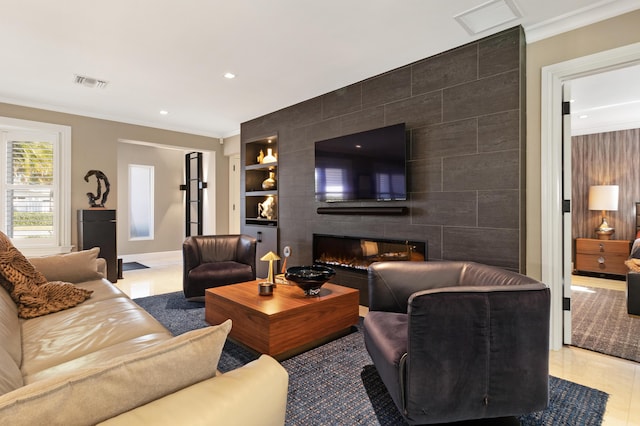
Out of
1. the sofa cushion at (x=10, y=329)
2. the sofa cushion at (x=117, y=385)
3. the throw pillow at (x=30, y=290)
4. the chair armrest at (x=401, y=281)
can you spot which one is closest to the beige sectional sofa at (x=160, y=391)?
the sofa cushion at (x=117, y=385)

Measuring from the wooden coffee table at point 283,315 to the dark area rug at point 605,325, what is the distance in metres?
1.92

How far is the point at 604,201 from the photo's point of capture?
5246 millimetres

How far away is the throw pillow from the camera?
2.07 m

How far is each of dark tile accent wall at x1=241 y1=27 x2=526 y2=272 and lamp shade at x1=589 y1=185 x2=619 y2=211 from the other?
12.4 ft

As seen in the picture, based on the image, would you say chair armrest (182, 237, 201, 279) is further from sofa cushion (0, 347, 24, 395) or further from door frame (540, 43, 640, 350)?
door frame (540, 43, 640, 350)

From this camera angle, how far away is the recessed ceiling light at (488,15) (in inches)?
93.0

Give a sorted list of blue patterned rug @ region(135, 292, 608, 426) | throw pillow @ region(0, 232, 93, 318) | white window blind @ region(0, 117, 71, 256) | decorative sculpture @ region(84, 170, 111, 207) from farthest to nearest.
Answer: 1. decorative sculpture @ region(84, 170, 111, 207)
2. white window blind @ region(0, 117, 71, 256)
3. throw pillow @ region(0, 232, 93, 318)
4. blue patterned rug @ region(135, 292, 608, 426)

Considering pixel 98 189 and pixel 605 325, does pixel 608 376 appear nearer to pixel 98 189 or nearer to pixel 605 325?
pixel 605 325

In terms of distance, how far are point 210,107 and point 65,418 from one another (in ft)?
→ 15.2

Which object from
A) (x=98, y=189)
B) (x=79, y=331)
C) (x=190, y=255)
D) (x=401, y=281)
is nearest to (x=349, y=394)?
(x=401, y=281)

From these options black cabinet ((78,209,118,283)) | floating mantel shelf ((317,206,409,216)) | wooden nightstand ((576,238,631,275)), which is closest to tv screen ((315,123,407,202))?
floating mantel shelf ((317,206,409,216))

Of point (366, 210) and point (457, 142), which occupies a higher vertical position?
point (457, 142)

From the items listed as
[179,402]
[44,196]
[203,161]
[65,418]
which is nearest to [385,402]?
[179,402]

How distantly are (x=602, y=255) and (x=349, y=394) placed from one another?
5294 millimetres
